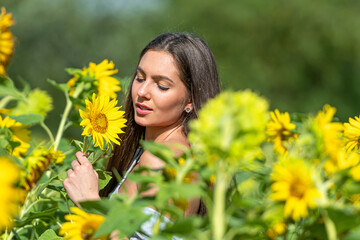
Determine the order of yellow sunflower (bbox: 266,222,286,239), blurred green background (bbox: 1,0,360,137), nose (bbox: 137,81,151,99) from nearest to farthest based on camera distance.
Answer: yellow sunflower (bbox: 266,222,286,239)
nose (bbox: 137,81,151,99)
blurred green background (bbox: 1,0,360,137)

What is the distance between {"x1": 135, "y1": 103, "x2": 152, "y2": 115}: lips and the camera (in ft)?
4.64

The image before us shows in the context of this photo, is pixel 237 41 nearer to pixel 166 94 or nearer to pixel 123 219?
pixel 166 94

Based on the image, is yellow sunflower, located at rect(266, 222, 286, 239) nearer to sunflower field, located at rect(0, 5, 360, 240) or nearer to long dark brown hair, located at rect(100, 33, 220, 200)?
sunflower field, located at rect(0, 5, 360, 240)

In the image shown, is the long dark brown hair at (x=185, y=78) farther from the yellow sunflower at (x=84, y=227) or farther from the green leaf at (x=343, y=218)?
the green leaf at (x=343, y=218)

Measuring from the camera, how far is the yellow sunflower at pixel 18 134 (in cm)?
154

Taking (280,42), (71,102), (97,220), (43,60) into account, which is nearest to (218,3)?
(280,42)

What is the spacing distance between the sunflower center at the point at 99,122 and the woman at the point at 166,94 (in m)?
0.07

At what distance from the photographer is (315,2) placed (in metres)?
10.7

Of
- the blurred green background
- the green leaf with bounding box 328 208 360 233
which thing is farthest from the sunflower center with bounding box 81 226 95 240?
the blurred green background

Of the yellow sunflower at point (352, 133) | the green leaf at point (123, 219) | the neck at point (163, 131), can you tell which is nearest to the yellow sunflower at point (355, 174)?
the green leaf at point (123, 219)

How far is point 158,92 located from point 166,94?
25mm

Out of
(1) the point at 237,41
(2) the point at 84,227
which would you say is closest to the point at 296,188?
(2) the point at 84,227

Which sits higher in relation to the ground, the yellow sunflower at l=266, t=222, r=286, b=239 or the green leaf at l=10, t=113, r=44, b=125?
the green leaf at l=10, t=113, r=44, b=125

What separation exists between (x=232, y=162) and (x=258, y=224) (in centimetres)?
8
